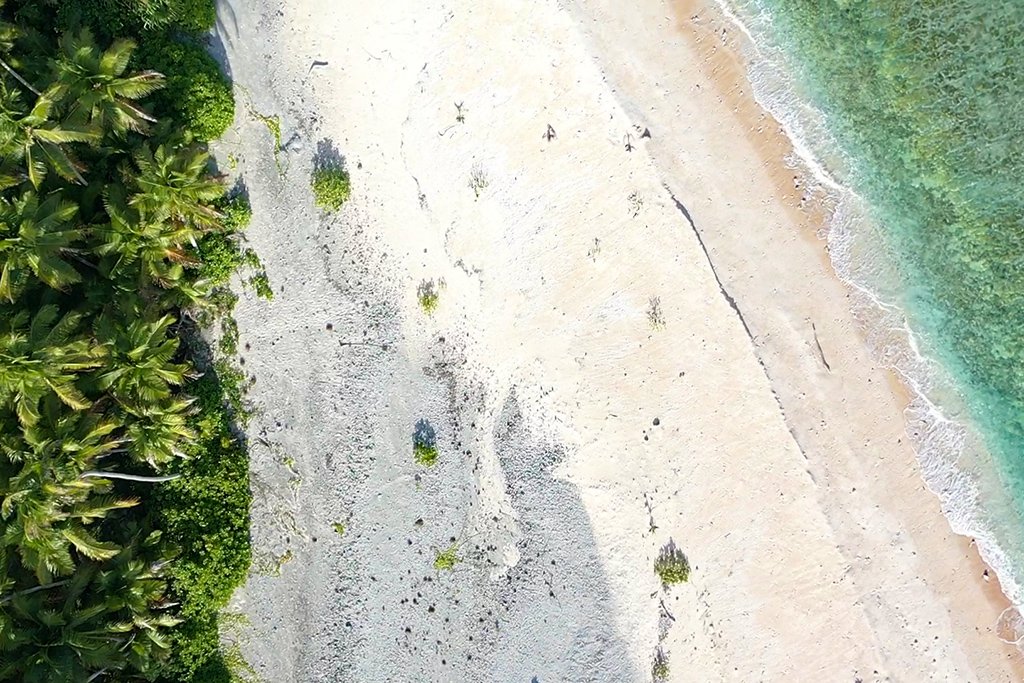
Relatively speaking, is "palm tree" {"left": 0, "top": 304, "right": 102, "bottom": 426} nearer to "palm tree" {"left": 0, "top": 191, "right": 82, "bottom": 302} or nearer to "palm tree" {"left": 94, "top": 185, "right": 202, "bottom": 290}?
"palm tree" {"left": 0, "top": 191, "right": 82, "bottom": 302}

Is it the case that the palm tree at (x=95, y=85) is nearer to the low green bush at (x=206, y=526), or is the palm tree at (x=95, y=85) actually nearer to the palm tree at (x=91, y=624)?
the low green bush at (x=206, y=526)

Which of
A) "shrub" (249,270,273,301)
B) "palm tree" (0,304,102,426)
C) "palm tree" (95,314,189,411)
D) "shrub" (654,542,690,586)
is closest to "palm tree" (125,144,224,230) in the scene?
"shrub" (249,270,273,301)

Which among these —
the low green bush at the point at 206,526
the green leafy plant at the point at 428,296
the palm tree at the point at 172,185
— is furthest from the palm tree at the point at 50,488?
the green leafy plant at the point at 428,296

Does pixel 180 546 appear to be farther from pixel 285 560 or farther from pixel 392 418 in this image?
pixel 392 418

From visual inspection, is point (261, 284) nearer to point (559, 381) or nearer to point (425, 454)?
point (425, 454)

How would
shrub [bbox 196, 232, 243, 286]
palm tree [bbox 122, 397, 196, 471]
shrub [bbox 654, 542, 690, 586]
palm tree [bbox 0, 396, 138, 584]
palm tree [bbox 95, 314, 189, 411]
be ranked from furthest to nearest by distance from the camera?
shrub [bbox 654, 542, 690, 586] < shrub [bbox 196, 232, 243, 286] < palm tree [bbox 122, 397, 196, 471] < palm tree [bbox 95, 314, 189, 411] < palm tree [bbox 0, 396, 138, 584]

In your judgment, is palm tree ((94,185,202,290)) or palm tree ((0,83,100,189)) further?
palm tree ((94,185,202,290))
